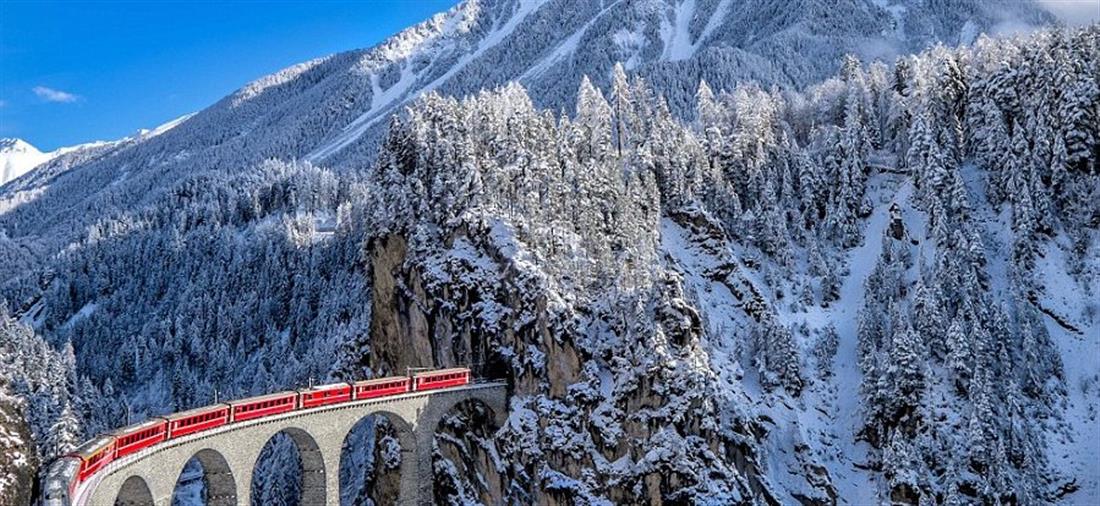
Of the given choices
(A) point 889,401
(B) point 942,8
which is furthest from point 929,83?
(B) point 942,8

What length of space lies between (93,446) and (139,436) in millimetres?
3284

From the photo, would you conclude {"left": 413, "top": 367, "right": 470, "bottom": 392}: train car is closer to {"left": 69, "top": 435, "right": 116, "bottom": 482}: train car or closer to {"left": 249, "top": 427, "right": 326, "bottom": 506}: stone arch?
{"left": 249, "top": 427, "right": 326, "bottom": 506}: stone arch

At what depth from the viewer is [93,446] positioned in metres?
36.0

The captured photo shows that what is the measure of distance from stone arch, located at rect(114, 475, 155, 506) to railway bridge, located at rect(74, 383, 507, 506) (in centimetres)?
5

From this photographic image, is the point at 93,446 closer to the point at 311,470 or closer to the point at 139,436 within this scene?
the point at 139,436

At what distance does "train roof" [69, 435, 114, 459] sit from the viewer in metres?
34.6

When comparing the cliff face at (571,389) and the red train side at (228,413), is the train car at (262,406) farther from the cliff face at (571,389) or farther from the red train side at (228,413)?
the cliff face at (571,389)

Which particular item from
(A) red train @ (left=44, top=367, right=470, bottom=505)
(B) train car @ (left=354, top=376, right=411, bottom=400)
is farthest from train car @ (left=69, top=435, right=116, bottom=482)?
(B) train car @ (left=354, top=376, right=411, bottom=400)

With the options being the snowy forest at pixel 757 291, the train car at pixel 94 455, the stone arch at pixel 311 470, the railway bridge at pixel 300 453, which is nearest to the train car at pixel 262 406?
the railway bridge at pixel 300 453

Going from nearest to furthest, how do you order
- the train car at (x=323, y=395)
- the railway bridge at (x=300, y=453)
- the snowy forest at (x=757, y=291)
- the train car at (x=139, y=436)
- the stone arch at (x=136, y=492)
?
the train car at (x=139, y=436) → the railway bridge at (x=300, y=453) → the stone arch at (x=136, y=492) → the train car at (x=323, y=395) → the snowy forest at (x=757, y=291)

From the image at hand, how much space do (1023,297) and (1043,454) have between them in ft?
40.5

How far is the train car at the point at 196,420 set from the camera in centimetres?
4119

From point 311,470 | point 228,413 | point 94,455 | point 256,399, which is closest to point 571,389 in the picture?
point 311,470

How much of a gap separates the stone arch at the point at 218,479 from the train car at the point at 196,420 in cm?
164
